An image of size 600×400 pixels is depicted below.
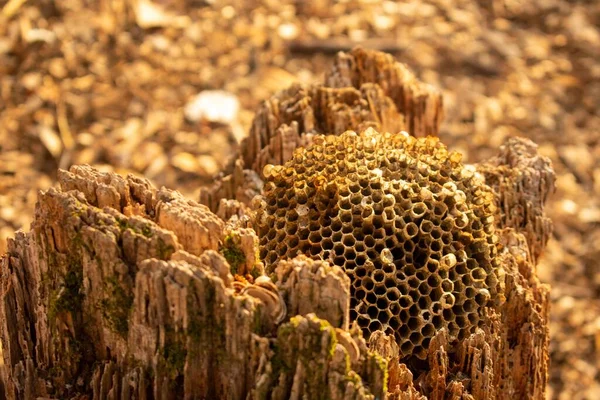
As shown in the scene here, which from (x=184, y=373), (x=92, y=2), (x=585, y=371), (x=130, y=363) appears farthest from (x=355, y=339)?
(x=92, y=2)

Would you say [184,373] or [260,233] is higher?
[260,233]

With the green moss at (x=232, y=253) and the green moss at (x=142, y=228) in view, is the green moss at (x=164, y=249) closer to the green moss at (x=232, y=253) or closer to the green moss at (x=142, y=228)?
the green moss at (x=142, y=228)

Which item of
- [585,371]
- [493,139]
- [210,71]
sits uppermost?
[210,71]

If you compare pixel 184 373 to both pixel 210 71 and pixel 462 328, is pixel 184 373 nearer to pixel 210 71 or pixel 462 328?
pixel 462 328

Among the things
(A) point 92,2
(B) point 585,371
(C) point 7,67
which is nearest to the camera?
(B) point 585,371

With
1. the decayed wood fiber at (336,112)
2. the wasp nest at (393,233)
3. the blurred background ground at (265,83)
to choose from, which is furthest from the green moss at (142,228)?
the blurred background ground at (265,83)

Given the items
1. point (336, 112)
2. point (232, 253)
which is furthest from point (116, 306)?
point (336, 112)

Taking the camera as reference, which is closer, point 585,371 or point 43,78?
point 585,371

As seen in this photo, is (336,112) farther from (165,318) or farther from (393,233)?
(165,318)
